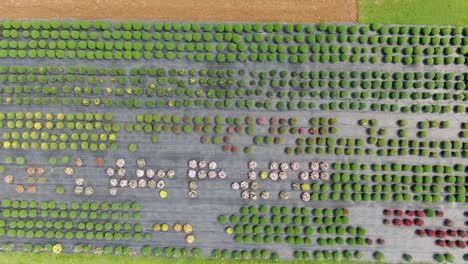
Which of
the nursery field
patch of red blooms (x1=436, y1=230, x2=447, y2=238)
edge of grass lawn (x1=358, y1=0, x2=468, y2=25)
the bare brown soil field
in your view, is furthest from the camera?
the bare brown soil field

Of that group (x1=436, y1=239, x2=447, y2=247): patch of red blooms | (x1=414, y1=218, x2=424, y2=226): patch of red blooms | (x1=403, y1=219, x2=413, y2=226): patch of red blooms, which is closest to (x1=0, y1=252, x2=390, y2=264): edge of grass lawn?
(x1=403, y1=219, x2=413, y2=226): patch of red blooms

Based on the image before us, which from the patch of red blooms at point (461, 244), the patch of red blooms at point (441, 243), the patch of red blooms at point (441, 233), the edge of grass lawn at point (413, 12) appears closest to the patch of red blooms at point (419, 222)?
the patch of red blooms at point (441, 233)

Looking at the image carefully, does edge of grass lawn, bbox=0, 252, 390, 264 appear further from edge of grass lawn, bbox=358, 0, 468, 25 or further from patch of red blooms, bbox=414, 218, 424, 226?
edge of grass lawn, bbox=358, 0, 468, 25

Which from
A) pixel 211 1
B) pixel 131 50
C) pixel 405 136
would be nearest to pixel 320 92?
pixel 405 136

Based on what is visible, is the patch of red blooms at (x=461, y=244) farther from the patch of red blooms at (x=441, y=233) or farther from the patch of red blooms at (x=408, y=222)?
the patch of red blooms at (x=408, y=222)

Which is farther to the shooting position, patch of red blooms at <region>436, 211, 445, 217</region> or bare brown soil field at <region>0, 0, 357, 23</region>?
bare brown soil field at <region>0, 0, 357, 23</region>

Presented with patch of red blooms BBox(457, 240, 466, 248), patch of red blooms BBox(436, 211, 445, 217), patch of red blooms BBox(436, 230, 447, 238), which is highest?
patch of red blooms BBox(436, 211, 445, 217)

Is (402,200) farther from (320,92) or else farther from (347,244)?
(320,92)
